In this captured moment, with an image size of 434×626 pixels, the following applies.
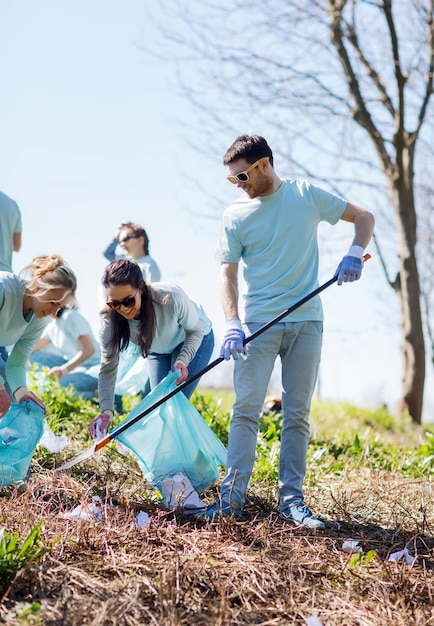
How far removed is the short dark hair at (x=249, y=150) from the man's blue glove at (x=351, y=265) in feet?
2.10

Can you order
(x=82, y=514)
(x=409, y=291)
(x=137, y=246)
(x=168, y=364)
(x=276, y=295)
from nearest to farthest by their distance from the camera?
(x=82, y=514) → (x=276, y=295) → (x=168, y=364) → (x=137, y=246) → (x=409, y=291)

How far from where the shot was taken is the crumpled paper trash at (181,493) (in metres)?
3.36

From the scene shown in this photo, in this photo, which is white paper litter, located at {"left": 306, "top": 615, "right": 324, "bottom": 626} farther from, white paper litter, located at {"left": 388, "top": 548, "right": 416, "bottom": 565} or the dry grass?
white paper litter, located at {"left": 388, "top": 548, "right": 416, "bottom": 565}

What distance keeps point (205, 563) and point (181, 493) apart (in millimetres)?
704

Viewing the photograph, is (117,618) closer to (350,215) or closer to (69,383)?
(350,215)

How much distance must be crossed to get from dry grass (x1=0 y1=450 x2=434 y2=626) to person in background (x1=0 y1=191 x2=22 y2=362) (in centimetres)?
170

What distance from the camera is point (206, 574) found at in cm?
252

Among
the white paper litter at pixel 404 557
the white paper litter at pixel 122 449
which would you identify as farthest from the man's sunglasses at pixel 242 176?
the white paper litter at pixel 404 557

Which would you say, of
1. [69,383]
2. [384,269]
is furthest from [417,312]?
[69,383]

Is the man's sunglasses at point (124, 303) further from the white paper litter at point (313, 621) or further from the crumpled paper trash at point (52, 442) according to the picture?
the white paper litter at point (313, 621)

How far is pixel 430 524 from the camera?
3.53 m

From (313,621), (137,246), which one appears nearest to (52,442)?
(137,246)

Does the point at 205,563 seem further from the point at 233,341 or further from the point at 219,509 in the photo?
the point at 233,341

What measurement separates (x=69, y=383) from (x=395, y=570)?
13.0 feet
